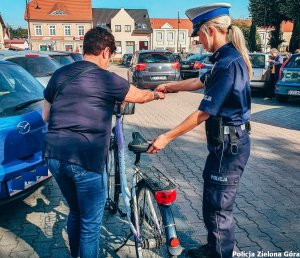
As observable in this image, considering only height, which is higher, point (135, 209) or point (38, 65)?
point (38, 65)

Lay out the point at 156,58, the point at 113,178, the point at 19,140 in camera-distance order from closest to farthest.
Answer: the point at 19,140 < the point at 113,178 < the point at 156,58

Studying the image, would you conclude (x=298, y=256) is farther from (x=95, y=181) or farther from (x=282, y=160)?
(x=282, y=160)

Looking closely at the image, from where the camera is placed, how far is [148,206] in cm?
268

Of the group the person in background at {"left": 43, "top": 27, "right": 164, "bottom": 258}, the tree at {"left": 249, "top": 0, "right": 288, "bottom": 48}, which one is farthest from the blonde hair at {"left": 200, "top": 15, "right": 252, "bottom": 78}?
the tree at {"left": 249, "top": 0, "right": 288, "bottom": 48}

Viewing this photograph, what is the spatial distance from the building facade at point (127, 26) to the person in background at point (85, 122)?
203ft

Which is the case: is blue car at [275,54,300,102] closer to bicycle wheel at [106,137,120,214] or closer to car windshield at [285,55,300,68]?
car windshield at [285,55,300,68]

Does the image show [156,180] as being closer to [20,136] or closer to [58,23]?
[20,136]

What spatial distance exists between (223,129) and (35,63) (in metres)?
6.27

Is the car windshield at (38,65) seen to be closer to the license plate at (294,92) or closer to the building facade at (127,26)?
the license plate at (294,92)

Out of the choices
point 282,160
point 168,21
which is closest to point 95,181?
point 282,160

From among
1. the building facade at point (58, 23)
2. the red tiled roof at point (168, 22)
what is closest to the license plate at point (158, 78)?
the building facade at point (58, 23)

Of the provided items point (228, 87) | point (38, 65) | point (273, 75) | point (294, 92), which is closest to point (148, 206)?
point (228, 87)

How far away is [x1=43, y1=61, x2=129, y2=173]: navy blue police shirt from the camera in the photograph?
220cm

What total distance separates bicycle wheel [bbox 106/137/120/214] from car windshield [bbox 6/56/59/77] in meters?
4.65
